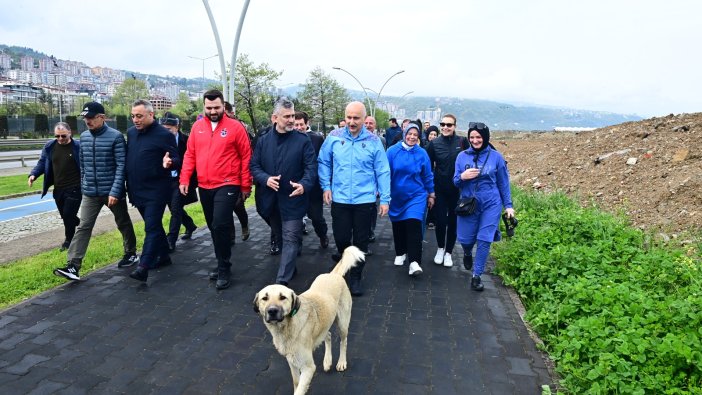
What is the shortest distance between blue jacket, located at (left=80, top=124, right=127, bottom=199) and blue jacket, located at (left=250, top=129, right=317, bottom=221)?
5.94 ft

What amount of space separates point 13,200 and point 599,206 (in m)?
14.8

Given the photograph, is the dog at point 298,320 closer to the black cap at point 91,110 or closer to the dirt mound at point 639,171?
the black cap at point 91,110

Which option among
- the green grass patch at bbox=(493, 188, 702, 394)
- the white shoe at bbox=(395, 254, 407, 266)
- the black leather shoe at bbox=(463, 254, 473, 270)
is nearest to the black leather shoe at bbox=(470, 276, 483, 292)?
the green grass patch at bbox=(493, 188, 702, 394)

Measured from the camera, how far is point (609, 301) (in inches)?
154

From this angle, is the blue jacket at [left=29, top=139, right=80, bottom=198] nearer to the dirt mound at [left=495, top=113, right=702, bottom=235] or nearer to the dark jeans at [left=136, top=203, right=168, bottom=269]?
the dark jeans at [left=136, top=203, right=168, bottom=269]

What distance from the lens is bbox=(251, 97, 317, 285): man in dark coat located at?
490cm

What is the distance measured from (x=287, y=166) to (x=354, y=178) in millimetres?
809

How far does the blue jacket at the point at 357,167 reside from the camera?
4.94m

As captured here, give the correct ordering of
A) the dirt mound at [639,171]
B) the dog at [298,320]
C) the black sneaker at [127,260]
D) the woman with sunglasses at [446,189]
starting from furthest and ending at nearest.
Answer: the dirt mound at [639,171] < the woman with sunglasses at [446,189] < the black sneaker at [127,260] < the dog at [298,320]

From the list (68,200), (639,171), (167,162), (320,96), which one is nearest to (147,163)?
(167,162)

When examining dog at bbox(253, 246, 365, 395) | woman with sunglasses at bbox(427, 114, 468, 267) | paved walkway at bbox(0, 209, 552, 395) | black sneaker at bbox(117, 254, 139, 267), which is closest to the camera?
dog at bbox(253, 246, 365, 395)

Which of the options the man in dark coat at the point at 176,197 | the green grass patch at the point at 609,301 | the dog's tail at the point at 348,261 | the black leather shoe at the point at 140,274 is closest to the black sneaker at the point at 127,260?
the man in dark coat at the point at 176,197

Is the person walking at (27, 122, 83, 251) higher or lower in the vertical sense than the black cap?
lower

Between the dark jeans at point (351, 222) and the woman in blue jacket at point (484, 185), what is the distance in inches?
53.0
